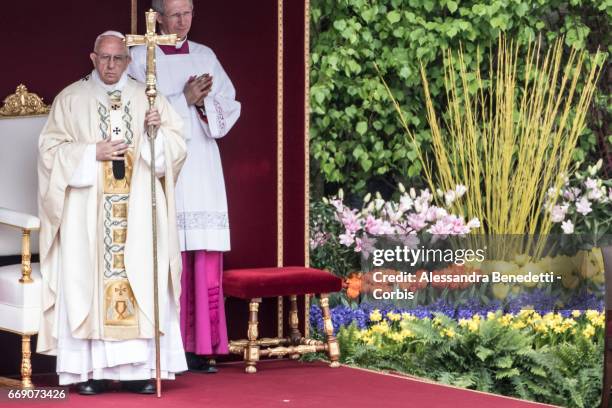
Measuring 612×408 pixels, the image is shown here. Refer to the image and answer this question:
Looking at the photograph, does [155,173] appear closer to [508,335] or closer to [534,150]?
[508,335]

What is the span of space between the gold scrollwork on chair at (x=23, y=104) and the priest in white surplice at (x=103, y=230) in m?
0.40

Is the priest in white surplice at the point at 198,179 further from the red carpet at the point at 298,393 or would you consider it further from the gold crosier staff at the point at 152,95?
the gold crosier staff at the point at 152,95

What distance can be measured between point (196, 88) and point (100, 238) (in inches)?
42.6

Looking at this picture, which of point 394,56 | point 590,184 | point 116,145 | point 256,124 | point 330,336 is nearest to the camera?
point 116,145

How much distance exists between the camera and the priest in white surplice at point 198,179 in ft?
25.1

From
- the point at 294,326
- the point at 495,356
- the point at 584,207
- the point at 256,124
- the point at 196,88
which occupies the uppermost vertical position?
the point at 196,88

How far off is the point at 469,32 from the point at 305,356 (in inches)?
118

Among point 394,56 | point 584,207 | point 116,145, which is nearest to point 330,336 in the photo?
point 116,145

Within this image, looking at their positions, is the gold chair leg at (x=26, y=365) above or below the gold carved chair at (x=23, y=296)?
below

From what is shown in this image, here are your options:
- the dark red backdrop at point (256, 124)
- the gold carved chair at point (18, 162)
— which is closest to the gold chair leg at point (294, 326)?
the dark red backdrop at point (256, 124)

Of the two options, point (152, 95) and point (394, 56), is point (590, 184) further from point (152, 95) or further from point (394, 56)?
point (152, 95)

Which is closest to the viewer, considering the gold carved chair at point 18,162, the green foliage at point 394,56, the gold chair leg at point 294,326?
the gold carved chair at point 18,162

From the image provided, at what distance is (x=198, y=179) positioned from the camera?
7.69 m

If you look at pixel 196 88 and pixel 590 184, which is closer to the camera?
pixel 196 88
